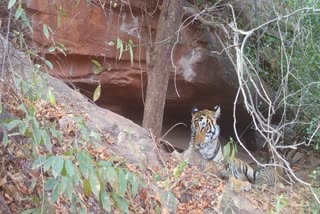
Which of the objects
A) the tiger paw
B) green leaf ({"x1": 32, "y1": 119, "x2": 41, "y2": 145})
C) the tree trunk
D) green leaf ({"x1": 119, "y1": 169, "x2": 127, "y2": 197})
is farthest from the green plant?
green leaf ({"x1": 32, "y1": 119, "x2": 41, "y2": 145})

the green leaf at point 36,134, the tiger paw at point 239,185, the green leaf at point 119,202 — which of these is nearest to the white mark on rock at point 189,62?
the tiger paw at point 239,185

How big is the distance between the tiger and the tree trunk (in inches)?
30.5

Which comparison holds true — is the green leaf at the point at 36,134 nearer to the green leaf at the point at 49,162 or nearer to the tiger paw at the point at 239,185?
the green leaf at the point at 49,162

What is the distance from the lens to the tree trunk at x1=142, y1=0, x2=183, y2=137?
→ 233 inches

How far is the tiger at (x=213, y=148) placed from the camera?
6418mm

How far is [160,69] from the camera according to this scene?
5.96 m

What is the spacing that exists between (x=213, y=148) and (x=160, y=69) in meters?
1.34

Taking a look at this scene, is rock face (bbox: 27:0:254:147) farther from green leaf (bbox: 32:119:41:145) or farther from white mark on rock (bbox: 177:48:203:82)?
green leaf (bbox: 32:119:41:145)

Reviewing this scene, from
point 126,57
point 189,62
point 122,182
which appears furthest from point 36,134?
point 189,62

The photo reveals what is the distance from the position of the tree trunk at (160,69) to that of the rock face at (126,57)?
1.24 feet

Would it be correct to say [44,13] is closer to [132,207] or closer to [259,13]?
[259,13]

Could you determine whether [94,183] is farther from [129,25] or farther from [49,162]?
[129,25]

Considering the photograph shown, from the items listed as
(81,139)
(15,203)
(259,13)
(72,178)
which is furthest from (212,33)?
(72,178)

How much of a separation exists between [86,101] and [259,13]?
2.79 m
